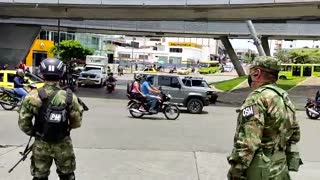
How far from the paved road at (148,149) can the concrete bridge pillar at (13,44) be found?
23.4 metres

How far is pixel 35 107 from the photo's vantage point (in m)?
4.66

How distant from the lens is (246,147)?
360cm

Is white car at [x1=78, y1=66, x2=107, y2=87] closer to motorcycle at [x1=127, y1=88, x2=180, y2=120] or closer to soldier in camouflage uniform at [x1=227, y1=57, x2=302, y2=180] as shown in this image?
motorcycle at [x1=127, y1=88, x2=180, y2=120]

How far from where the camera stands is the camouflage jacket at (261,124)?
3623 mm

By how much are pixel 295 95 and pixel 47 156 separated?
2701 centimetres

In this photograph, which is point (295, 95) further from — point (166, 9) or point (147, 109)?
point (147, 109)

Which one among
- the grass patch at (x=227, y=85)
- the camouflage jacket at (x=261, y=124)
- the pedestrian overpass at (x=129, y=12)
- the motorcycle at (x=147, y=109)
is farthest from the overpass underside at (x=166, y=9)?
the camouflage jacket at (x=261, y=124)

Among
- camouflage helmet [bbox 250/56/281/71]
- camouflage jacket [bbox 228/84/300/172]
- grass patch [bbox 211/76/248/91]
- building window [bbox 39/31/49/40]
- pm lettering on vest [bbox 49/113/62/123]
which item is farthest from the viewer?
building window [bbox 39/31/49/40]

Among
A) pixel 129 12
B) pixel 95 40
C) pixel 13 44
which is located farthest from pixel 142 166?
pixel 95 40

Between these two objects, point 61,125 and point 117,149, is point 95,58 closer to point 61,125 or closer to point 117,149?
point 117,149

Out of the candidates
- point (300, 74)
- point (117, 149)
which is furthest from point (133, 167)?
point (300, 74)

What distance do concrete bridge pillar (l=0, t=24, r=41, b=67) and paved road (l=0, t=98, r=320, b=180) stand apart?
23.4 meters

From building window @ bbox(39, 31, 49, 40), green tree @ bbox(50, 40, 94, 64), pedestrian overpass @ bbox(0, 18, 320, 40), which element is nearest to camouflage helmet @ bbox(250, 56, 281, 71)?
pedestrian overpass @ bbox(0, 18, 320, 40)

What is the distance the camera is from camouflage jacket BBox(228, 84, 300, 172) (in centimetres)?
362
